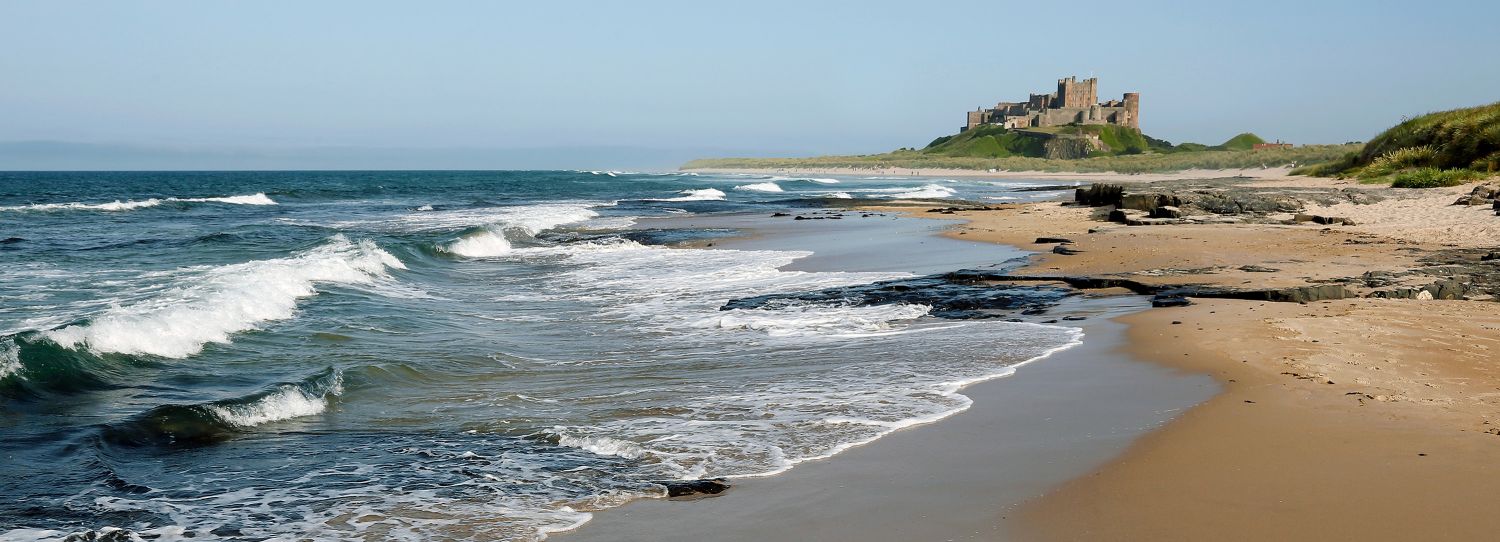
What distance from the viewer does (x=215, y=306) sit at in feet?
34.3

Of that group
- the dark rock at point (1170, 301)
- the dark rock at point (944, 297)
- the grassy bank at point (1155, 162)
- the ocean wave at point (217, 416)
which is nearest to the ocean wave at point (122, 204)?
the dark rock at point (944, 297)

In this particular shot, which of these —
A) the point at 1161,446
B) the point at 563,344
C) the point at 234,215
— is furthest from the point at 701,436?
the point at 234,215

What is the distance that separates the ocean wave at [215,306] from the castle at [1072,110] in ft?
449

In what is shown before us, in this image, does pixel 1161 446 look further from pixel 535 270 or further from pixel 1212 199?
pixel 1212 199

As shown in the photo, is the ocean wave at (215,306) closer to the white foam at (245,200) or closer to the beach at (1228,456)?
the beach at (1228,456)

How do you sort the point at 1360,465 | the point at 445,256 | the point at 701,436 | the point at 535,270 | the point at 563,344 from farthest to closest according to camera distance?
1. the point at 445,256
2. the point at 535,270
3. the point at 563,344
4. the point at 701,436
5. the point at 1360,465

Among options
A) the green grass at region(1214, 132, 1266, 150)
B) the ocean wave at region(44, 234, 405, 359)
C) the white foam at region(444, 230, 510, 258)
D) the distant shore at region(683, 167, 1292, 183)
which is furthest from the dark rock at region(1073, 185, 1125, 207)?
the green grass at region(1214, 132, 1266, 150)

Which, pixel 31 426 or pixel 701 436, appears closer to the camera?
pixel 701 436

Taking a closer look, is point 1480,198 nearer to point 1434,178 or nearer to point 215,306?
point 1434,178

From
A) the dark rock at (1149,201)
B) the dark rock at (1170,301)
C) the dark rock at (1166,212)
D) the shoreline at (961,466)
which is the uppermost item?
the dark rock at (1149,201)

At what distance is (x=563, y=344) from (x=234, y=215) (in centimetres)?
2961

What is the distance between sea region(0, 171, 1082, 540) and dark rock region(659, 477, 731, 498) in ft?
0.31

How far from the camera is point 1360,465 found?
446cm

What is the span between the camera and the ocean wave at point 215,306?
28.6 feet
